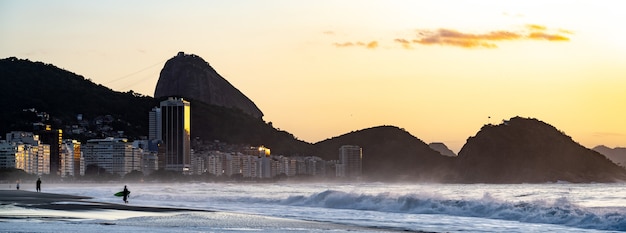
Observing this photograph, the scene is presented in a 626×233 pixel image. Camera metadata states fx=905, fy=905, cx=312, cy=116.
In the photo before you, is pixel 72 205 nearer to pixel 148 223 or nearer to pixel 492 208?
pixel 148 223

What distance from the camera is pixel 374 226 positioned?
132 feet

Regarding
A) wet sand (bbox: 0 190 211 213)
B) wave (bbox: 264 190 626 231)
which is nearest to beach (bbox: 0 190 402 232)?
wet sand (bbox: 0 190 211 213)

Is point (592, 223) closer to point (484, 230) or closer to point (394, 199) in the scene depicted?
point (484, 230)

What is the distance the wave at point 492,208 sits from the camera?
41400mm

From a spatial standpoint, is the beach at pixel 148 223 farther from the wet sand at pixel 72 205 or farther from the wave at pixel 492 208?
the wave at pixel 492 208

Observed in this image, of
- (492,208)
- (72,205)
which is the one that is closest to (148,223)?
(492,208)

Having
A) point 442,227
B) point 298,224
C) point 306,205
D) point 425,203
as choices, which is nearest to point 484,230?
point 442,227

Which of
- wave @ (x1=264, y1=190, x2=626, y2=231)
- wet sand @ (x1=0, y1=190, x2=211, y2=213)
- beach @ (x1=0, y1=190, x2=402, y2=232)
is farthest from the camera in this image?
wet sand @ (x1=0, y1=190, x2=211, y2=213)

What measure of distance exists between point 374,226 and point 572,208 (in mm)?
11661

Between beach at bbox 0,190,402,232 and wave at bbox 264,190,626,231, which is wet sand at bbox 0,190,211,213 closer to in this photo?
beach at bbox 0,190,402,232

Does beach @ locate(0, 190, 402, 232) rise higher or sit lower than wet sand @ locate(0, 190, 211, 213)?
lower

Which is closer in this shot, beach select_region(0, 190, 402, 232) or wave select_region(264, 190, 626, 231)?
beach select_region(0, 190, 402, 232)

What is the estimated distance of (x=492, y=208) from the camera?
5034 centimetres

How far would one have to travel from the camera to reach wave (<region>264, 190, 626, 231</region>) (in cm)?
4140
